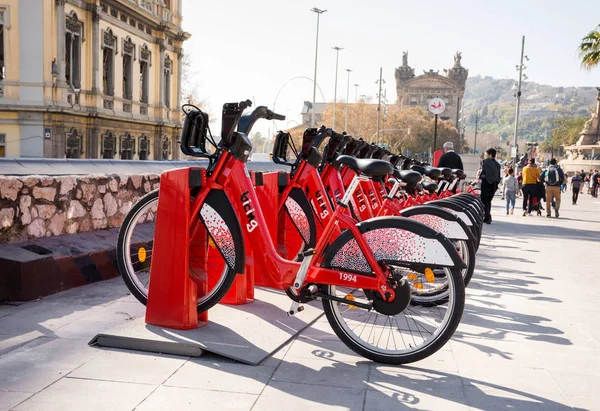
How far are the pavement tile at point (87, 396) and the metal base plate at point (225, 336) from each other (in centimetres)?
59

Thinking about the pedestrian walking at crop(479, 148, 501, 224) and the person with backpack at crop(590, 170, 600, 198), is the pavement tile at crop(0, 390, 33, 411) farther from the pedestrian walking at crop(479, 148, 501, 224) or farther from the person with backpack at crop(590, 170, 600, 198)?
the person with backpack at crop(590, 170, 600, 198)

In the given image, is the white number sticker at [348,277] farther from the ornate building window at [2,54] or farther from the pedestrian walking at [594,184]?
the pedestrian walking at [594,184]

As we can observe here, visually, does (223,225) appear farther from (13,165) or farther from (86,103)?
(86,103)

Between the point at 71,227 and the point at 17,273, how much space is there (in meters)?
1.46

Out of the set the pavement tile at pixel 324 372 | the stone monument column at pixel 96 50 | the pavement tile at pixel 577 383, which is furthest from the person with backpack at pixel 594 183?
the pavement tile at pixel 324 372

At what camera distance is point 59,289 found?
239 inches

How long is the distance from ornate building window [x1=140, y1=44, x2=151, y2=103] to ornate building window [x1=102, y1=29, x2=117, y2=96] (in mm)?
3618

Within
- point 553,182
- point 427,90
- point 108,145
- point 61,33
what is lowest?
point 553,182

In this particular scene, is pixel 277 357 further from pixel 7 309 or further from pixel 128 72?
pixel 128 72

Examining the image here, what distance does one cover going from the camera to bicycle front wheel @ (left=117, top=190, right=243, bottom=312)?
4469mm

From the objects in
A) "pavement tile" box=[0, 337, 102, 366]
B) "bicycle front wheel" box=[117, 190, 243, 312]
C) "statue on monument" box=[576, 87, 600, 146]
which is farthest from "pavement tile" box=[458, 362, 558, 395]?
"statue on monument" box=[576, 87, 600, 146]

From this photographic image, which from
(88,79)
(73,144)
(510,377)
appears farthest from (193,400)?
(88,79)

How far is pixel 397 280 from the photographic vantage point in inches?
166

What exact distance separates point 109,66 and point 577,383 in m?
31.3
